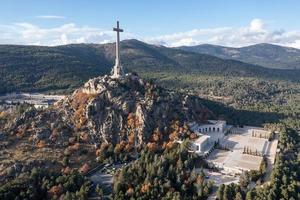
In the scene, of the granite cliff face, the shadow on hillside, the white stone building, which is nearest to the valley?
the granite cliff face

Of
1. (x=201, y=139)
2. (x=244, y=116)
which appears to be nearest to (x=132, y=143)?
(x=201, y=139)

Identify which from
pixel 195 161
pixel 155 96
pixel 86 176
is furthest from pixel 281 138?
pixel 86 176

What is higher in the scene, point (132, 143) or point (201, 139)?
point (201, 139)

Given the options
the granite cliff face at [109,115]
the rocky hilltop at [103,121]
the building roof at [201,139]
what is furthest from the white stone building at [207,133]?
the granite cliff face at [109,115]

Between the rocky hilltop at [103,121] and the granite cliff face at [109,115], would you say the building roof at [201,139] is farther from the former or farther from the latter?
the granite cliff face at [109,115]

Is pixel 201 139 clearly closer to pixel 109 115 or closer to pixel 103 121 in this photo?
pixel 109 115

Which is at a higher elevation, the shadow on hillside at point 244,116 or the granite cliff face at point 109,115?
the granite cliff face at point 109,115

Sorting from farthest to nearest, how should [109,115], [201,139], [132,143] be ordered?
[109,115]
[132,143]
[201,139]
